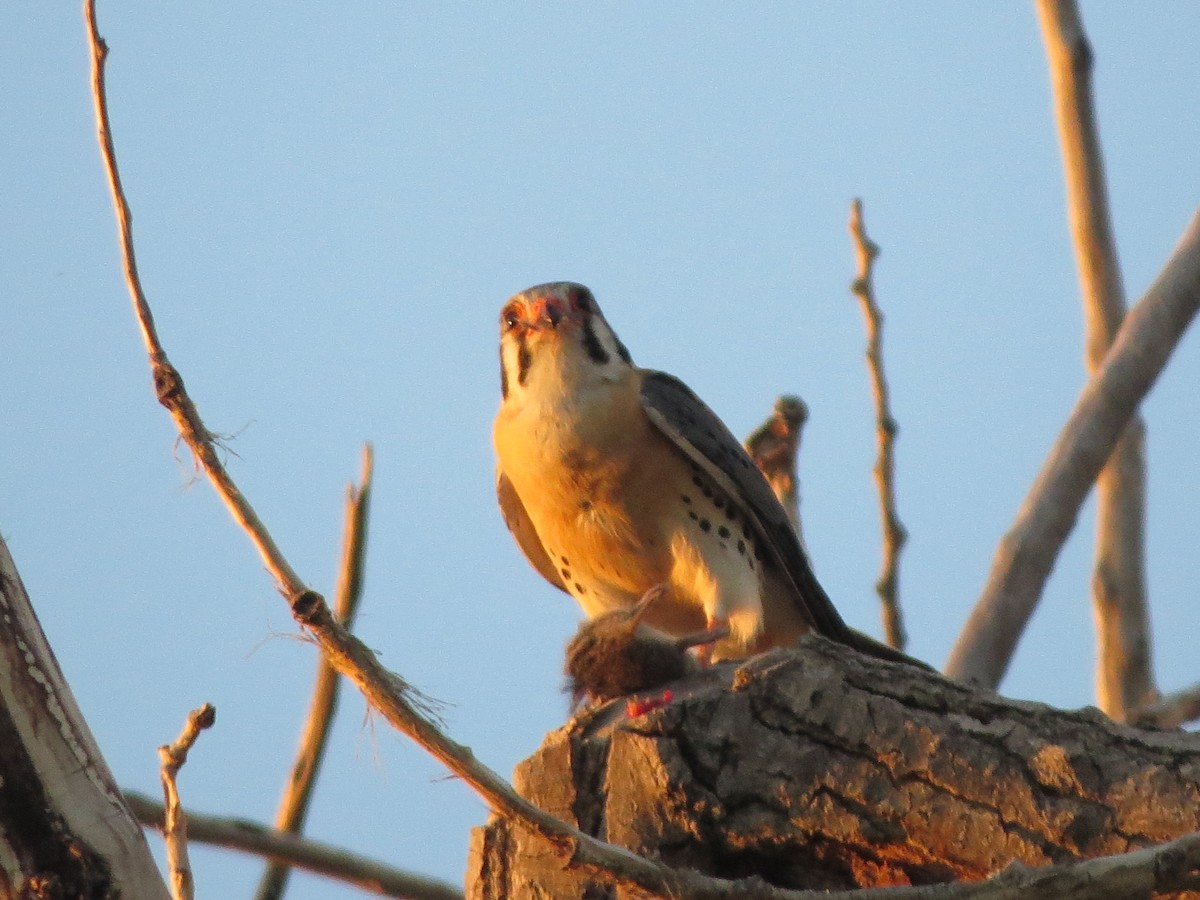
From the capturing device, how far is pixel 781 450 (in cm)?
619

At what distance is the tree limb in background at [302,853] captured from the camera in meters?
4.66

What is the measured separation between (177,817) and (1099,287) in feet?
16.4

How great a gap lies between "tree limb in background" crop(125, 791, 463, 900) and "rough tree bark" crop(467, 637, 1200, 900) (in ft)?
3.59

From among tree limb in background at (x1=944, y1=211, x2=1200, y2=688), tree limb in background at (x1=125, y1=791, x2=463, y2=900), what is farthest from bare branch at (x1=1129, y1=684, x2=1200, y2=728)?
tree limb in background at (x1=125, y1=791, x2=463, y2=900)

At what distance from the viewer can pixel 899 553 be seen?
5.67 m

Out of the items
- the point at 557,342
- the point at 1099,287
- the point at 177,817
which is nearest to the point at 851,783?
the point at 177,817

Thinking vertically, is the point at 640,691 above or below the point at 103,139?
below

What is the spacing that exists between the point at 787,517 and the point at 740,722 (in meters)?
2.00

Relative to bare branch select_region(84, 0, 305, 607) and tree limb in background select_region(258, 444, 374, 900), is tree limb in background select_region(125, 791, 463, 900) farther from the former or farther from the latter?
bare branch select_region(84, 0, 305, 607)

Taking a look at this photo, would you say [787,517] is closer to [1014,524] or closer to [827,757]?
[1014,524]

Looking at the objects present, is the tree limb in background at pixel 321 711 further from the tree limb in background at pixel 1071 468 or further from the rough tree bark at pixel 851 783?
the tree limb in background at pixel 1071 468

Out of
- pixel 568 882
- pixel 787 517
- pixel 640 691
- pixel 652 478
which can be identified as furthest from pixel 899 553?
pixel 568 882

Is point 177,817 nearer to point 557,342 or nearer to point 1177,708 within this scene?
point 557,342

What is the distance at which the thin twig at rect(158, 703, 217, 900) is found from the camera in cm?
314
